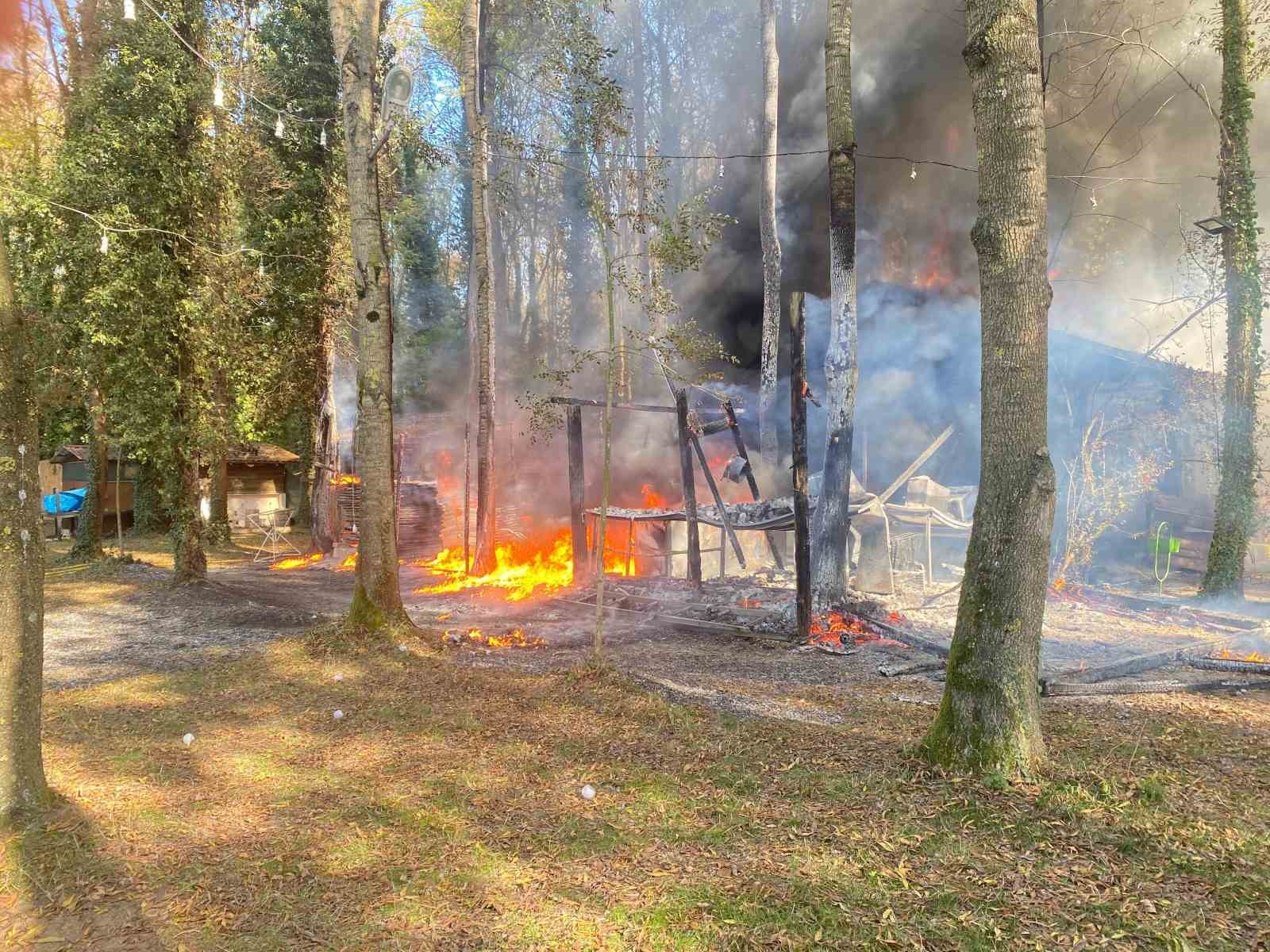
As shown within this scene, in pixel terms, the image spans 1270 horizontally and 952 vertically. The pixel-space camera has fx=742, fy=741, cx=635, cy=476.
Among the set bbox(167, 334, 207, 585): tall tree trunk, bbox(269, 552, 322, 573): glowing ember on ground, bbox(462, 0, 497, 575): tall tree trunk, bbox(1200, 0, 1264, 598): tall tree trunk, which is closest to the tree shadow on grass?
bbox(167, 334, 207, 585): tall tree trunk

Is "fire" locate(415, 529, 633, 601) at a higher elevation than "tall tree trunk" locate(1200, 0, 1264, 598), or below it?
below

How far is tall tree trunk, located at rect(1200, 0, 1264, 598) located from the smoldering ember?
7 cm

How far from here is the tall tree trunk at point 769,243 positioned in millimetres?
19031

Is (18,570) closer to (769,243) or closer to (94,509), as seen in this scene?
(94,509)

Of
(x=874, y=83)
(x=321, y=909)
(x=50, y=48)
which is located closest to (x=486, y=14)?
(x=50, y=48)

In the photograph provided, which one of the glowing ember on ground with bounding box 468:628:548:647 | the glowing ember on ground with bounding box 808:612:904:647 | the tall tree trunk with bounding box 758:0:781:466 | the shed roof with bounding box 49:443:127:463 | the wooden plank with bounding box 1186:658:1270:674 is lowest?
the glowing ember on ground with bounding box 468:628:548:647

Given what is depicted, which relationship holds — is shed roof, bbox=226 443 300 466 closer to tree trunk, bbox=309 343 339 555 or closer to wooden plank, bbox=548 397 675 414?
tree trunk, bbox=309 343 339 555

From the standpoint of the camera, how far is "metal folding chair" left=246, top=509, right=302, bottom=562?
20.6 meters

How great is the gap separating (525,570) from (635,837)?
38.9 ft

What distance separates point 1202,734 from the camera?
5.66 m

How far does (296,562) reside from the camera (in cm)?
1911

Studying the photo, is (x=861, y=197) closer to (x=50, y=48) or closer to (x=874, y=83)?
(x=874, y=83)

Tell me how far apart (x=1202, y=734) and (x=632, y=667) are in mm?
5236

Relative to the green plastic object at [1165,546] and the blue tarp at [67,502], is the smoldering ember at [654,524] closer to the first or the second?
the blue tarp at [67,502]
